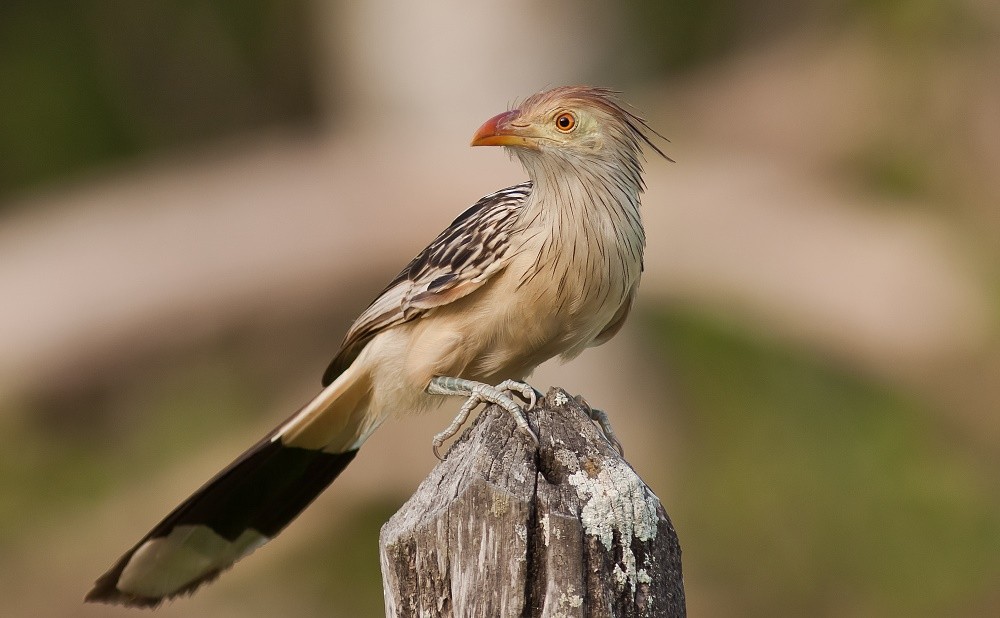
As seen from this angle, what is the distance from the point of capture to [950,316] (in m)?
8.64

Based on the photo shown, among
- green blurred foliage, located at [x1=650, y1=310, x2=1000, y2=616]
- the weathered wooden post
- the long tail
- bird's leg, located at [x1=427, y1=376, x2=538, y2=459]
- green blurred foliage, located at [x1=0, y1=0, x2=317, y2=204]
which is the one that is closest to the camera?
the weathered wooden post

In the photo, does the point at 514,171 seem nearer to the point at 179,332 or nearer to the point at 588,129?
the point at 179,332

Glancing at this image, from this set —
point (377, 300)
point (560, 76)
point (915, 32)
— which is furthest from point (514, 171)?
point (377, 300)

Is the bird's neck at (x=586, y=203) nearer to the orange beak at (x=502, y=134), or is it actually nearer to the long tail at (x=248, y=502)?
the orange beak at (x=502, y=134)

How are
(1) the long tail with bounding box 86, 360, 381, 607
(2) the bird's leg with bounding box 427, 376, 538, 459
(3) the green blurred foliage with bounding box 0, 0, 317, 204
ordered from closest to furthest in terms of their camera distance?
(2) the bird's leg with bounding box 427, 376, 538, 459
(1) the long tail with bounding box 86, 360, 381, 607
(3) the green blurred foliage with bounding box 0, 0, 317, 204

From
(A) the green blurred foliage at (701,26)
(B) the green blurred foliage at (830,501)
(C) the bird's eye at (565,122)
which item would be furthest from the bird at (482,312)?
(A) the green blurred foliage at (701,26)

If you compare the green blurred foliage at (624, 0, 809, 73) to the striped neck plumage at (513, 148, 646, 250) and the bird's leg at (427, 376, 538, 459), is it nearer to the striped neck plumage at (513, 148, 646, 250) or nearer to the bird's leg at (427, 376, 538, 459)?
the striped neck plumage at (513, 148, 646, 250)

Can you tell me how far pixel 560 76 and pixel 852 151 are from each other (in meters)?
2.77

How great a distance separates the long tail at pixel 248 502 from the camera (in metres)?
3.56

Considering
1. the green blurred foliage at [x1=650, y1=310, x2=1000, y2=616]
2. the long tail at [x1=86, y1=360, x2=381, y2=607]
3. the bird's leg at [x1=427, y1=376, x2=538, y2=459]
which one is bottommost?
the green blurred foliage at [x1=650, y1=310, x2=1000, y2=616]

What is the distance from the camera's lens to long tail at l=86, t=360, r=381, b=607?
3.56 metres

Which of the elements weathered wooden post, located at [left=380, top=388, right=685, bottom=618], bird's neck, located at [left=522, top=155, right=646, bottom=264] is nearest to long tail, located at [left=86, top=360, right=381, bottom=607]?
bird's neck, located at [left=522, top=155, right=646, bottom=264]

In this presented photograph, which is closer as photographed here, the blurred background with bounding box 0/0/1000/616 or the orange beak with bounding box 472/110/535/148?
the orange beak with bounding box 472/110/535/148

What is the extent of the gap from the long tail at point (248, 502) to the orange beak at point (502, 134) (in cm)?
100
